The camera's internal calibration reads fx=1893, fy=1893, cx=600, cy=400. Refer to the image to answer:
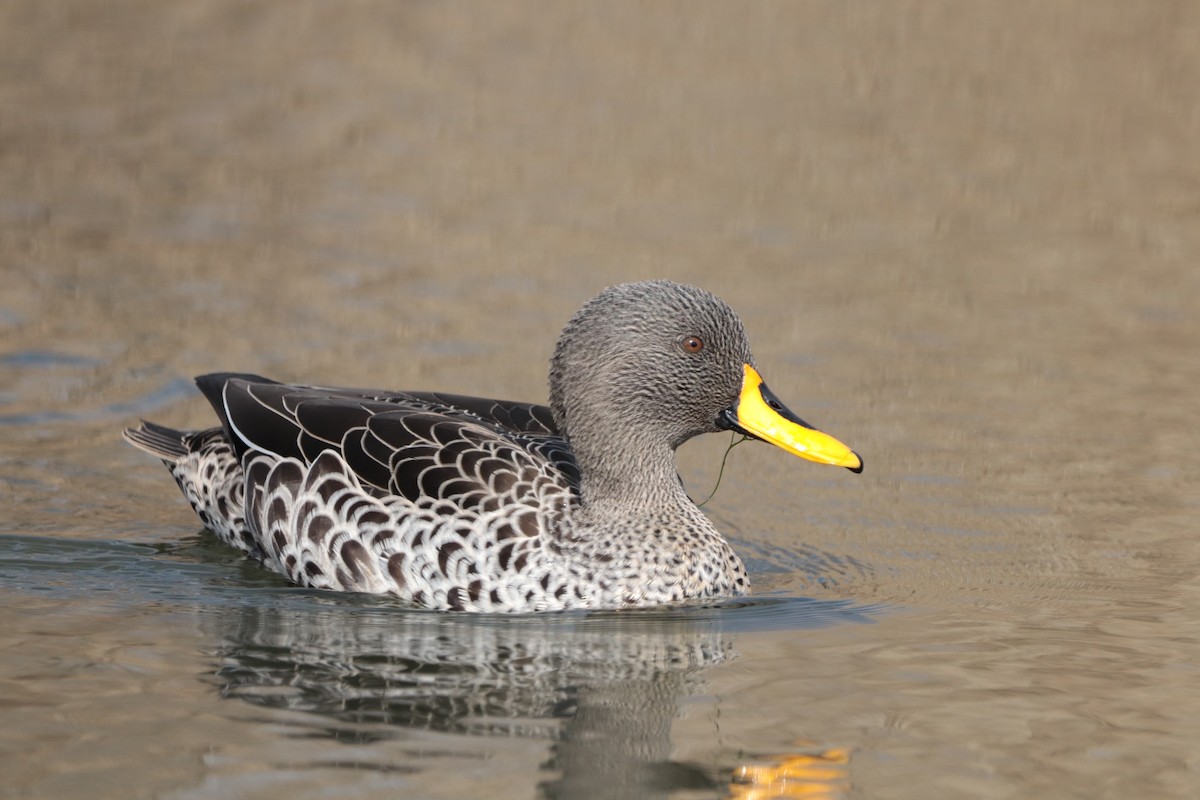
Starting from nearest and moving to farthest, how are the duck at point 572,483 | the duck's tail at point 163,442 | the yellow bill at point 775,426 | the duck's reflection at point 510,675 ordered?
the duck's reflection at point 510,675
the yellow bill at point 775,426
the duck at point 572,483
the duck's tail at point 163,442

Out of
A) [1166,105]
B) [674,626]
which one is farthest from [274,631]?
[1166,105]

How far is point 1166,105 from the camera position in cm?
1981

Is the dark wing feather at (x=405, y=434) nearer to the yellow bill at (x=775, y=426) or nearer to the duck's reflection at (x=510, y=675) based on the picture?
the duck's reflection at (x=510, y=675)

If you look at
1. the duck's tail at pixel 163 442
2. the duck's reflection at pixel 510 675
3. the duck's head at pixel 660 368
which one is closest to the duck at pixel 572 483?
the duck's head at pixel 660 368

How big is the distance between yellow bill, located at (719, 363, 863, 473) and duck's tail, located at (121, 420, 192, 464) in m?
3.11

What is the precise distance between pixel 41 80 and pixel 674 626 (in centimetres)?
1318

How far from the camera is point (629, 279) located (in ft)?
46.4

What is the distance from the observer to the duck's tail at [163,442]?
33.2 ft

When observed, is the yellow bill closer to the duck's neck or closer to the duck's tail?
the duck's neck

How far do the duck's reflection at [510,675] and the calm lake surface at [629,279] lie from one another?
3 centimetres

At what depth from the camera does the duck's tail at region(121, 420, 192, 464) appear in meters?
10.1

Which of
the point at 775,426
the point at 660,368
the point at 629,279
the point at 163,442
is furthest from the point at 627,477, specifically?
the point at 629,279

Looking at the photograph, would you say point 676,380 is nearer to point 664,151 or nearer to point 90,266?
point 90,266

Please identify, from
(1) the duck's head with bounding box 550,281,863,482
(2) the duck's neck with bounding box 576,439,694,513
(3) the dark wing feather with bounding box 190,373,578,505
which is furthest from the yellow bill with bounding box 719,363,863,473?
(3) the dark wing feather with bounding box 190,373,578,505
